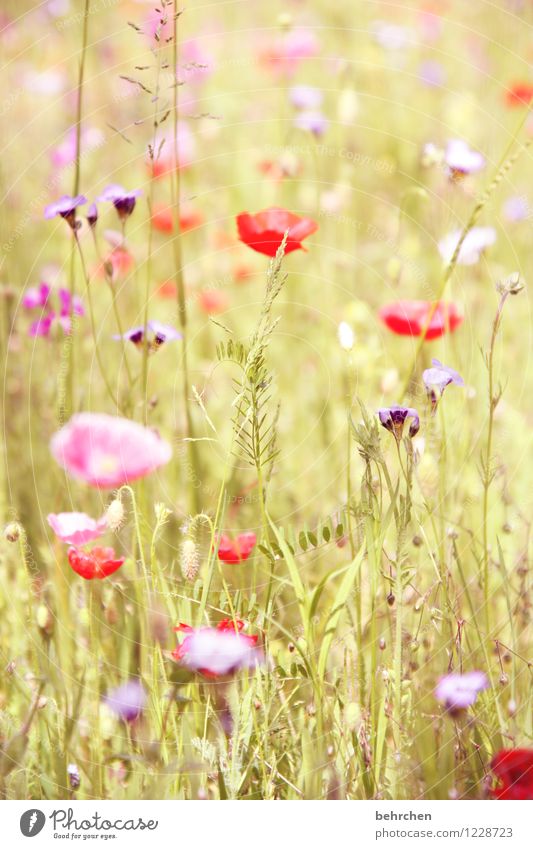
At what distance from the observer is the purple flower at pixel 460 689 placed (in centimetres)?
63

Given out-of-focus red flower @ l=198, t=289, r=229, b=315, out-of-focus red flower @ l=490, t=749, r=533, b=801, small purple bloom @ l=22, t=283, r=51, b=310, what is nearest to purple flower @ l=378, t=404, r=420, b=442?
out-of-focus red flower @ l=490, t=749, r=533, b=801

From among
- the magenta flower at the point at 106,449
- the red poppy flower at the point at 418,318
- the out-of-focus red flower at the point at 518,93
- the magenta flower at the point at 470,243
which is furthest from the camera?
the out-of-focus red flower at the point at 518,93

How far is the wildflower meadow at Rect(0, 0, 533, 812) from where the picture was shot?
0.63 m

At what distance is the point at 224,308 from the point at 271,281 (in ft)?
2.08

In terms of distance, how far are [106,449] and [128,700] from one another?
0.21m

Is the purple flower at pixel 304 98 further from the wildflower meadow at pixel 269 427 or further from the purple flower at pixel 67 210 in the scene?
the purple flower at pixel 67 210

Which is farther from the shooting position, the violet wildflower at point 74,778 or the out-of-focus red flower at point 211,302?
the out-of-focus red flower at point 211,302

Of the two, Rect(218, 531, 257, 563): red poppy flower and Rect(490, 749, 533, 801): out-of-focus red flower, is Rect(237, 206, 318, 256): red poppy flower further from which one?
Rect(490, 749, 533, 801): out-of-focus red flower

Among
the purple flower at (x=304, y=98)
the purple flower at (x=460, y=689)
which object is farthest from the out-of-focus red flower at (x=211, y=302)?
the purple flower at (x=460, y=689)

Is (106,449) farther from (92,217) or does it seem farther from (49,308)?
(49,308)

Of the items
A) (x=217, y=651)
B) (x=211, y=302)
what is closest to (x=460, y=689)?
(x=217, y=651)
